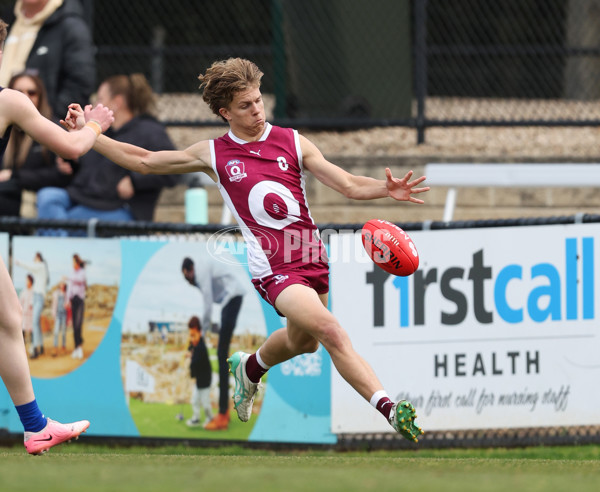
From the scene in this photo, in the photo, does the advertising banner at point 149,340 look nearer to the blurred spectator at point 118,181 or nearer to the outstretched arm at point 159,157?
the blurred spectator at point 118,181

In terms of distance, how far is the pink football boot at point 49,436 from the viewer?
5.84 m

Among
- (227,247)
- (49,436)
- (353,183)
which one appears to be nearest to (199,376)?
(227,247)

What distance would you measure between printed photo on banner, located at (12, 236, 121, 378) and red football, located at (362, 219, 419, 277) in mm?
2663

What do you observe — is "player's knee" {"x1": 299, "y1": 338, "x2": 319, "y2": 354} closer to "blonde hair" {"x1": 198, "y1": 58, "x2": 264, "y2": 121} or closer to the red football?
the red football

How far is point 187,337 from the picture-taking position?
8.05 meters

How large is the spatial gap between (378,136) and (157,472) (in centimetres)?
777

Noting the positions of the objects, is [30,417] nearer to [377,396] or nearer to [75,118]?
[75,118]

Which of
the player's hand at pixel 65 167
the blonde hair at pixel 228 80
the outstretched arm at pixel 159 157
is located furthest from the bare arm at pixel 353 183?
the player's hand at pixel 65 167

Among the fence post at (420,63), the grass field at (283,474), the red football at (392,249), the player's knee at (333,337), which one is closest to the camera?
the grass field at (283,474)

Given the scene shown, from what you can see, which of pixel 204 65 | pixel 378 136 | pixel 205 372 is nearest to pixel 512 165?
pixel 378 136

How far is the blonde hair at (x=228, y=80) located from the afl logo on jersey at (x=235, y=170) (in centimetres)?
35

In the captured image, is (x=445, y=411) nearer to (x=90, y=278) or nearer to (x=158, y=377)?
(x=158, y=377)

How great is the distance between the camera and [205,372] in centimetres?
801

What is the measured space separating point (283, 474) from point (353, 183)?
6.85 feet
